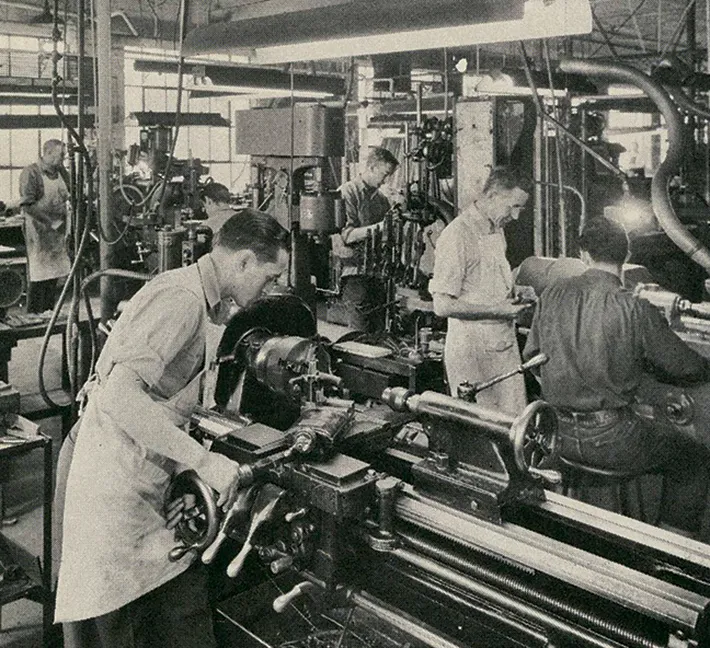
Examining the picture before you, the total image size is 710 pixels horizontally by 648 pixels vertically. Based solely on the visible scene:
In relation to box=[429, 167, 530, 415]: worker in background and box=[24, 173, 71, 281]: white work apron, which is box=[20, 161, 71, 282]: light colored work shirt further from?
box=[429, 167, 530, 415]: worker in background

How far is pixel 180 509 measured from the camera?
1870mm

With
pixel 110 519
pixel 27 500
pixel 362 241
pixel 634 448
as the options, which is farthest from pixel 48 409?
pixel 634 448

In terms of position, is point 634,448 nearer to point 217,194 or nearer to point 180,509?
point 180,509

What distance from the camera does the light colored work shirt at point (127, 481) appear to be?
1.90 metres

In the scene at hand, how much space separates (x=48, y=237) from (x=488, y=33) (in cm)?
508

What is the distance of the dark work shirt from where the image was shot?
8.93 ft

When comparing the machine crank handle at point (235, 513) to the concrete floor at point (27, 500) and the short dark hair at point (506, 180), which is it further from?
the short dark hair at point (506, 180)

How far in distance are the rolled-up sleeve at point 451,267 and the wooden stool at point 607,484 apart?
87 cm

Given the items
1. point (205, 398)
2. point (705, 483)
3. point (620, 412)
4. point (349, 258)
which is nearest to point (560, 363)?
point (620, 412)

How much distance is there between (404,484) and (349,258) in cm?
353

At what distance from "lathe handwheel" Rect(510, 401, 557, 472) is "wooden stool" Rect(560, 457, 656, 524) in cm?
128

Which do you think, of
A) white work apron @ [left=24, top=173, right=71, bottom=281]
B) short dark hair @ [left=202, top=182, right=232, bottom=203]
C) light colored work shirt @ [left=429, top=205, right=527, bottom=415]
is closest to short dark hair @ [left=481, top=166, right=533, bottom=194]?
light colored work shirt @ [left=429, top=205, right=527, bottom=415]

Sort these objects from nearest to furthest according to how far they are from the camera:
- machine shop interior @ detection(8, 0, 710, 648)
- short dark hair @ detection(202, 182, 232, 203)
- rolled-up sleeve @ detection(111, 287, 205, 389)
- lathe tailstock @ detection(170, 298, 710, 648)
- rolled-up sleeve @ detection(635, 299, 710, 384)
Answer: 1. lathe tailstock @ detection(170, 298, 710, 648)
2. machine shop interior @ detection(8, 0, 710, 648)
3. rolled-up sleeve @ detection(111, 287, 205, 389)
4. rolled-up sleeve @ detection(635, 299, 710, 384)
5. short dark hair @ detection(202, 182, 232, 203)

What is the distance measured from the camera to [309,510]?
1.73m
